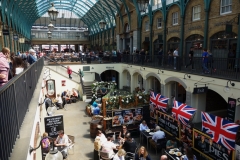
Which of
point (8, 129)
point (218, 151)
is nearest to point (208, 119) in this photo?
point (218, 151)

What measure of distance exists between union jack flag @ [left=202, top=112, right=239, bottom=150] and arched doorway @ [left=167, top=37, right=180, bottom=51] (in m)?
10.3

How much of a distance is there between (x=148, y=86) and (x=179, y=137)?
970 centimetres

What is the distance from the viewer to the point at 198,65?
1304cm

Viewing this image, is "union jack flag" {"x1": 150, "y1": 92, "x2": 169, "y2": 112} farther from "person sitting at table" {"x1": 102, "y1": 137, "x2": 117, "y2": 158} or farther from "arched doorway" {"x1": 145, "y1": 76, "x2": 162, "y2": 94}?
"arched doorway" {"x1": 145, "y1": 76, "x2": 162, "y2": 94}

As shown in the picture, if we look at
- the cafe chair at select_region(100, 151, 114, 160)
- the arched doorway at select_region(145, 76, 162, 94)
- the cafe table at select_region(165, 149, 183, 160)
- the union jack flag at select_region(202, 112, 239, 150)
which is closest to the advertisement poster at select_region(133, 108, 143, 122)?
the cafe table at select_region(165, 149, 183, 160)

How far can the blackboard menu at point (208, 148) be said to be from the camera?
7.77m

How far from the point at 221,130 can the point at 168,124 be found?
10.9ft

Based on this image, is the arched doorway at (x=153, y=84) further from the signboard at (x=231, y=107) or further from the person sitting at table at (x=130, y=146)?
the person sitting at table at (x=130, y=146)

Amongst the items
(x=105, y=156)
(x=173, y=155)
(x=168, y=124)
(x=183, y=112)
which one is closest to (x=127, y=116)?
(x=168, y=124)

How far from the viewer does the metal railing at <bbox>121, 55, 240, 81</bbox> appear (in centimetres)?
1098

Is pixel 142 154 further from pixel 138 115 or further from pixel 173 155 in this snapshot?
pixel 138 115

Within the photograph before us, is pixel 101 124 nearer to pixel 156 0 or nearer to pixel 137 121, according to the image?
pixel 137 121

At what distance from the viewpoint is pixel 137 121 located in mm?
12531

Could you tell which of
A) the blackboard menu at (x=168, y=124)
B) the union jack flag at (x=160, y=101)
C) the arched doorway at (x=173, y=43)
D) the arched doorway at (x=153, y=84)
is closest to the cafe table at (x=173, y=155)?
the blackboard menu at (x=168, y=124)
